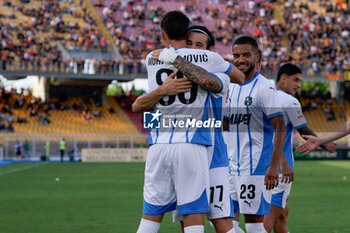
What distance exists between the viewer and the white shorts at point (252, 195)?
6082 millimetres

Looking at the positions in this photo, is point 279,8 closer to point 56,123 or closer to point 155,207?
point 56,123

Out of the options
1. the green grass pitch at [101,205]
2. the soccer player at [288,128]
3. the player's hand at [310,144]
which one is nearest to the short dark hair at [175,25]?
the player's hand at [310,144]

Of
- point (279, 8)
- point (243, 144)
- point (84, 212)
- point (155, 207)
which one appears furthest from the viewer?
point (279, 8)

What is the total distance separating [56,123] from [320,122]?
761 inches

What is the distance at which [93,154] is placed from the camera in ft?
111

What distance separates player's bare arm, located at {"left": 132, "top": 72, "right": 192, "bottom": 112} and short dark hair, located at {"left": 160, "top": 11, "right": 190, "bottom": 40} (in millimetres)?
334

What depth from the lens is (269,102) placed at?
20.1ft

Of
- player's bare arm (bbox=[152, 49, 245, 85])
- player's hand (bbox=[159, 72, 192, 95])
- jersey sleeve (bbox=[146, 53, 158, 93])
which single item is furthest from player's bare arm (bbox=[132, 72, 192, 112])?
player's bare arm (bbox=[152, 49, 245, 85])

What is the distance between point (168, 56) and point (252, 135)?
1.92 metres

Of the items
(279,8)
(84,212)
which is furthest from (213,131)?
(279,8)

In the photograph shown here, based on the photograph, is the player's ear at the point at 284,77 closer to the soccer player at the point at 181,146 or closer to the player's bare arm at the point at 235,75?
the player's bare arm at the point at 235,75

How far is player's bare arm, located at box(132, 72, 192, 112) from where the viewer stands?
4793 millimetres

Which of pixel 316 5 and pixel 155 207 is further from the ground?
pixel 316 5

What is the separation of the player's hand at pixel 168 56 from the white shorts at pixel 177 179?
70cm
